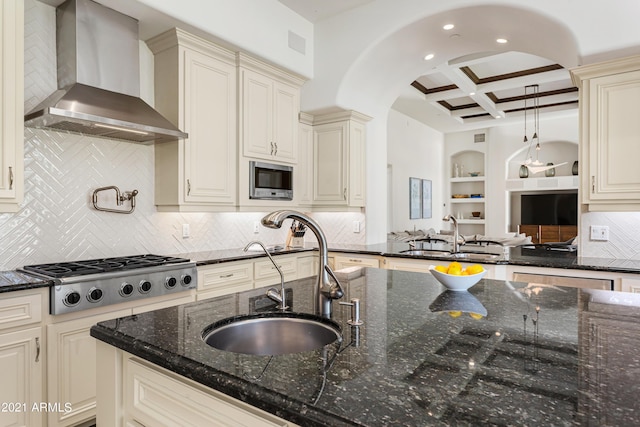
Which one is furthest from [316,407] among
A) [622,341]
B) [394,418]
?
[622,341]

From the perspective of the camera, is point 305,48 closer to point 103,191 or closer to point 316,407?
point 103,191

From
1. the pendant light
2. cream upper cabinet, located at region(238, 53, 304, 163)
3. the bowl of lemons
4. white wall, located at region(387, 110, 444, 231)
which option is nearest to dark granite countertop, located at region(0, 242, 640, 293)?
cream upper cabinet, located at region(238, 53, 304, 163)

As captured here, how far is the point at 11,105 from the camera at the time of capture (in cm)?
228

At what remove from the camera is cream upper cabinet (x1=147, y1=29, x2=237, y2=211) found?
3217mm

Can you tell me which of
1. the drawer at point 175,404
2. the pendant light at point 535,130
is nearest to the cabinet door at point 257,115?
the drawer at point 175,404

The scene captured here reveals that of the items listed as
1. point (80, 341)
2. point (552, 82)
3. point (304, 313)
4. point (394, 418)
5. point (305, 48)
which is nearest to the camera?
point (394, 418)

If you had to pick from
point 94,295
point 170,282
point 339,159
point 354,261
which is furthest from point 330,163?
point 94,295

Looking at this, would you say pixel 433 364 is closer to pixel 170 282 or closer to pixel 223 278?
pixel 170 282

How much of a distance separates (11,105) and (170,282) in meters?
1.41

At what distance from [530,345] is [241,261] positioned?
8.72 feet

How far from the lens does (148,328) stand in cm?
123

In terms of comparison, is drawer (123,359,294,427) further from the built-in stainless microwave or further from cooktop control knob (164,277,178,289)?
the built-in stainless microwave

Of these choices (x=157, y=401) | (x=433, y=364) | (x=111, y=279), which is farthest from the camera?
(x=111, y=279)

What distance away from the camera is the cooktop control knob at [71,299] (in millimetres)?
2198
